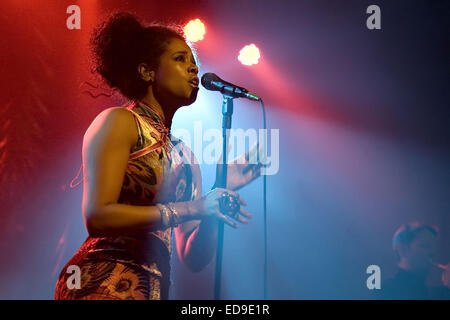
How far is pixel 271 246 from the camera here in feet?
13.4

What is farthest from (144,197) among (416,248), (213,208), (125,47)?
(416,248)

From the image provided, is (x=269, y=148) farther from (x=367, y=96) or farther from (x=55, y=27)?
(x=55, y=27)

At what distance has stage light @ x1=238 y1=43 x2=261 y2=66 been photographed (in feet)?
13.2

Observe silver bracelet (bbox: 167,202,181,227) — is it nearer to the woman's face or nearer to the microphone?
the woman's face

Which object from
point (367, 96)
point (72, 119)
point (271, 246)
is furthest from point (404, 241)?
point (72, 119)

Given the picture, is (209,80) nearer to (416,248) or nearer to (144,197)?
(144,197)

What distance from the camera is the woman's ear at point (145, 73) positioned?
1782 millimetres

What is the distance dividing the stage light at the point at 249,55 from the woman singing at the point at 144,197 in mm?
2312

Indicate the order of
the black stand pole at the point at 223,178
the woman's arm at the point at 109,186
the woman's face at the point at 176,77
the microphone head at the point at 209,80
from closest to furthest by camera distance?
the woman's arm at the point at 109,186 < the black stand pole at the point at 223,178 < the woman's face at the point at 176,77 < the microphone head at the point at 209,80

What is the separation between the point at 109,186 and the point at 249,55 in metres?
3.01

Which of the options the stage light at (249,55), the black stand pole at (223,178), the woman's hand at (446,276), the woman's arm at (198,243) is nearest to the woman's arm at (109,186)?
the black stand pole at (223,178)

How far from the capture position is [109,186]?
137 cm

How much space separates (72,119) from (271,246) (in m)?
2.20

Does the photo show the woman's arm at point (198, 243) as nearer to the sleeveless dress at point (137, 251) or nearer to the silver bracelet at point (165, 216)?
the sleeveless dress at point (137, 251)
